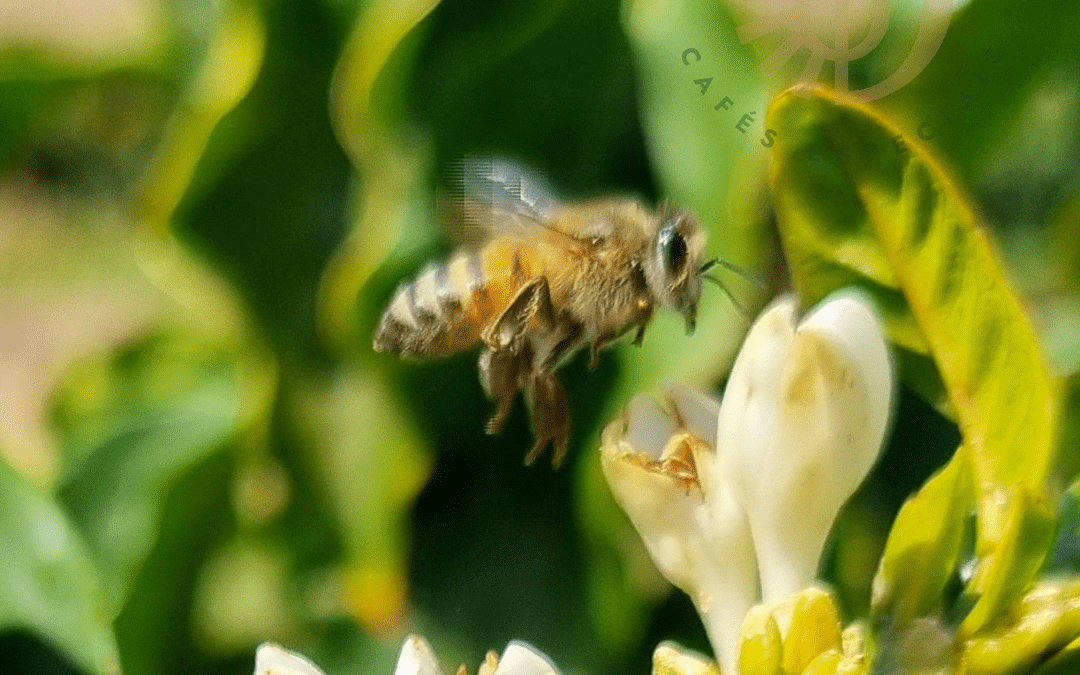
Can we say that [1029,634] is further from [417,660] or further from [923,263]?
[417,660]

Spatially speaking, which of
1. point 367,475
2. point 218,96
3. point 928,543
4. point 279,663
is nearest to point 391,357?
point 367,475

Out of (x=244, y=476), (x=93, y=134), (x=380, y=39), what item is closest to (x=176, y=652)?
(x=244, y=476)

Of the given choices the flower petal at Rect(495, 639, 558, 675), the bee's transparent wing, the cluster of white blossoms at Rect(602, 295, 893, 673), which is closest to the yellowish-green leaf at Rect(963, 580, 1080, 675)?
the cluster of white blossoms at Rect(602, 295, 893, 673)

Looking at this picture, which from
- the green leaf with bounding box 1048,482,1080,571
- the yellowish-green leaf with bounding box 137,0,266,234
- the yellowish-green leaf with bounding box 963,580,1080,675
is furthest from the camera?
the yellowish-green leaf with bounding box 137,0,266,234

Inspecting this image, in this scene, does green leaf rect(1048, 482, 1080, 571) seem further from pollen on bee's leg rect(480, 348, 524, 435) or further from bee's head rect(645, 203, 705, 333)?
pollen on bee's leg rect(480, 348, 524, 435)

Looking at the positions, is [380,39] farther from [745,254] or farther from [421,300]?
[745,254]

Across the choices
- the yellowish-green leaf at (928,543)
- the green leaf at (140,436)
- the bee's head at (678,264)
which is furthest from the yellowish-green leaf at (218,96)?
the yellowish-green leaf at (928,543)

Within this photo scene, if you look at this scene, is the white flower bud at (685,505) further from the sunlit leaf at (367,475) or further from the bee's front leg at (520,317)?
the sunlit leaf at (367,475)
